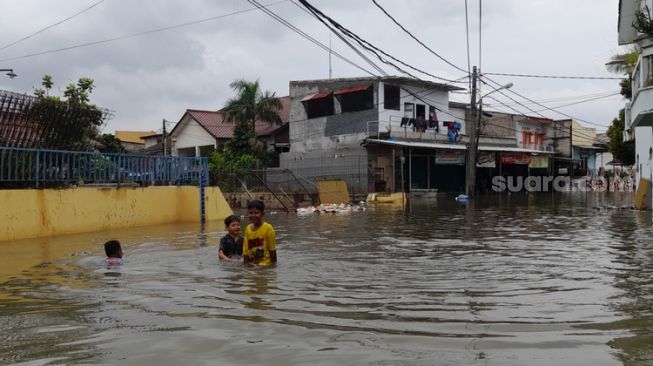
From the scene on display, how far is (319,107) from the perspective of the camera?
39.5 meters

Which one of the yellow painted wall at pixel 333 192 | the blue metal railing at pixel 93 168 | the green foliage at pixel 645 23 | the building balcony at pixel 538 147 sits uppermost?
the green foliage at pixel 645 23

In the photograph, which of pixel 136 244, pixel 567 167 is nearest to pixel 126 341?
pixel 136 244

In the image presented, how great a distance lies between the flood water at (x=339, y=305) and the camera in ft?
14.2

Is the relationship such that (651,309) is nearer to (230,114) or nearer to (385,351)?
(385,351)

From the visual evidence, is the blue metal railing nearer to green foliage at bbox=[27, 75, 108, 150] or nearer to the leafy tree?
green foliage at bbox=[27, 75, 108, 150]

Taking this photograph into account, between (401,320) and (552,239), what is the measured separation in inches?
349

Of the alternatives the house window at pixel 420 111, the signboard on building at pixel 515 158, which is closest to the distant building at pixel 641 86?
the signboard on building at pixel 515 158

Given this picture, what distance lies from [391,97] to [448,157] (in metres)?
5.16

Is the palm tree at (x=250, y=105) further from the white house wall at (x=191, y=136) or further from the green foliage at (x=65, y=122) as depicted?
the green foliage at (x=65, y=122)

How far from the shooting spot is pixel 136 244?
42.8 ft

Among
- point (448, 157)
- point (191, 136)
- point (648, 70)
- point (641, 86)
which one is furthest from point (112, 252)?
point (191, 136)

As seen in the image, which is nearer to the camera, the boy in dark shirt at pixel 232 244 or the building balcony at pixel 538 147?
the boy in dark shirt at pixel 232 244

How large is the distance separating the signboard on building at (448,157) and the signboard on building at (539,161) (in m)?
8.92

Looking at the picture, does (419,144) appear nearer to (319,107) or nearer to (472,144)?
(472,144)
